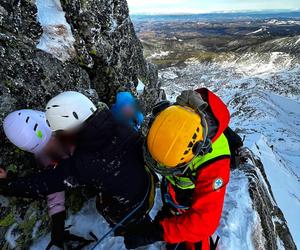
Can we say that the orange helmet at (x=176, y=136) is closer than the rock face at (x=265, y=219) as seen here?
Yes

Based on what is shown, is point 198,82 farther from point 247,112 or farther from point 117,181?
point 117,181

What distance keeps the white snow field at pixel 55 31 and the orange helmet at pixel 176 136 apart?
4.71m

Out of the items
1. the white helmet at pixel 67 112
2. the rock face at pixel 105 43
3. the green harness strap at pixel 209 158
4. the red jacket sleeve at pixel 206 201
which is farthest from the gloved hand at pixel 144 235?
the rock face at pixel 105 43

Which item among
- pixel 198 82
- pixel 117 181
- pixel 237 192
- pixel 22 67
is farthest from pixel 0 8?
pixel 198 82

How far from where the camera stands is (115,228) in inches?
234

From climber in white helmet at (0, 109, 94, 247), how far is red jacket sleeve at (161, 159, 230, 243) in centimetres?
198

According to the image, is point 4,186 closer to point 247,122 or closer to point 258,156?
point 258,156

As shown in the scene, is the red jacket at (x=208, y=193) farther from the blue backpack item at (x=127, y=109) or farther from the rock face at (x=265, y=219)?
the blue backpack item at (x=127, y=109)

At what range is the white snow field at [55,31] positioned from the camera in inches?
321

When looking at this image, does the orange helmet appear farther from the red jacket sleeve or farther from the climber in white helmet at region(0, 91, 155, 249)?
the climber in white helmet at region(0, 91, 155, 249)

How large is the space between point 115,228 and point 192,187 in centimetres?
178

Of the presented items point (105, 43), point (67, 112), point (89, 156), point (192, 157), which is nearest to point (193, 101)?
point (192, 157)

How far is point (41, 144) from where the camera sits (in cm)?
586

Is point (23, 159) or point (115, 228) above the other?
point (23, 159)
